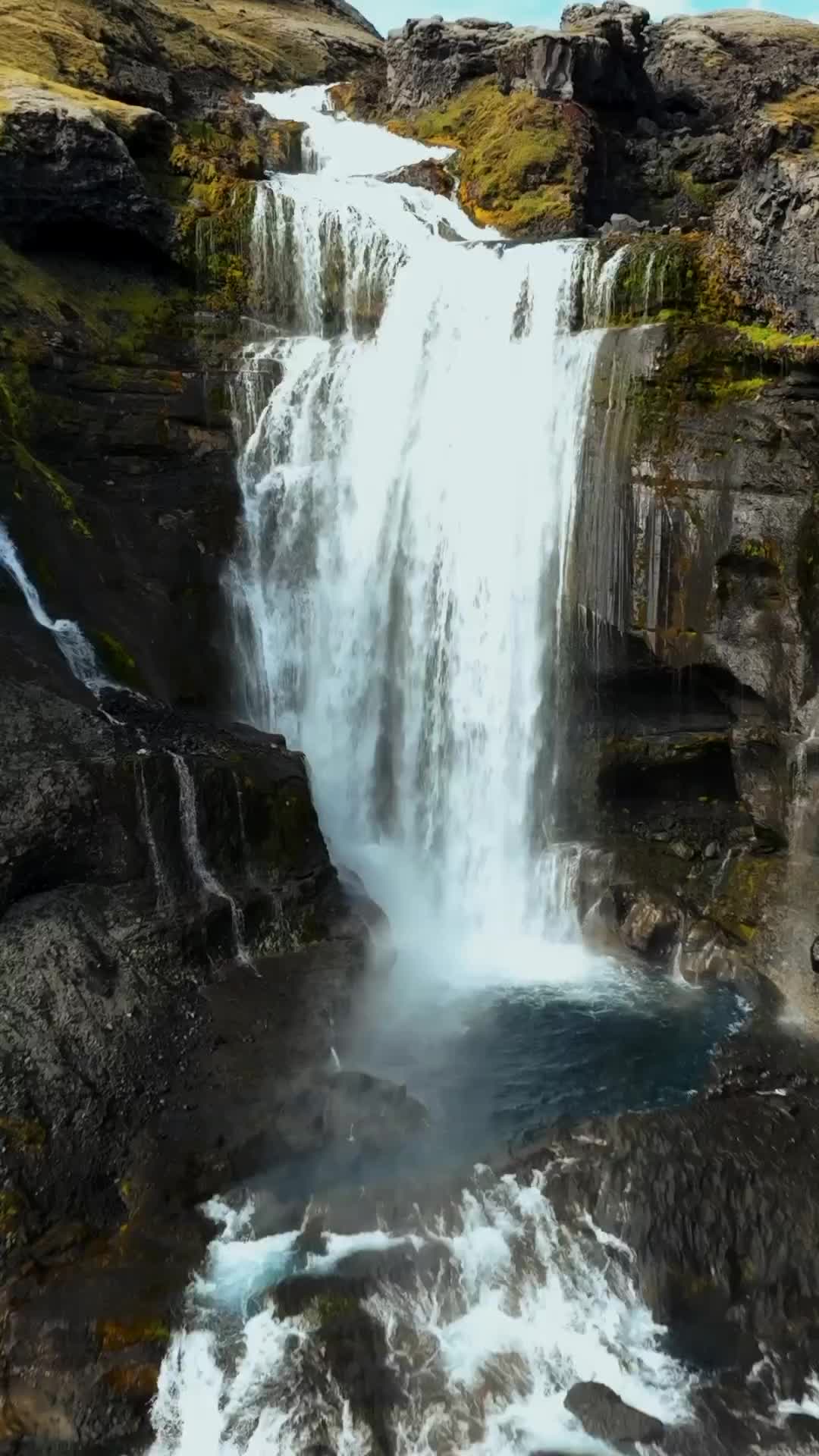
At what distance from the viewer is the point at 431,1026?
12992 millimetres

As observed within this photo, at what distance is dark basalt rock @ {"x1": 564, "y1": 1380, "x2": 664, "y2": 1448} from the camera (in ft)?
24.6

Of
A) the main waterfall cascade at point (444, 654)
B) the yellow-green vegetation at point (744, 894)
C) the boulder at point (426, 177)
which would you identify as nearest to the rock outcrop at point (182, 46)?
the boulder at point (426, 177)

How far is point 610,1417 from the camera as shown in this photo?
7598mm

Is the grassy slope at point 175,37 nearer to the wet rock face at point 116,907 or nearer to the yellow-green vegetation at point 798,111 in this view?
the yellow-green vegetation at point 798,111

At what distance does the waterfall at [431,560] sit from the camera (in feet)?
55.2

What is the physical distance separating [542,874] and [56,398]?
42.1 ft

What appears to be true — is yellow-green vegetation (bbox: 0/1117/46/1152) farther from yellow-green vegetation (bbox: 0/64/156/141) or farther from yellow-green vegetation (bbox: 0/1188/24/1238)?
yellow-green vegetation (bbox: 0/64/156/141)

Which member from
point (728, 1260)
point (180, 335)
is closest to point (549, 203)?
point (180, 335)

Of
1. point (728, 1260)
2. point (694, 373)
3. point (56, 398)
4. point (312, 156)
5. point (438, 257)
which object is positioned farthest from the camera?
point (312, 156)

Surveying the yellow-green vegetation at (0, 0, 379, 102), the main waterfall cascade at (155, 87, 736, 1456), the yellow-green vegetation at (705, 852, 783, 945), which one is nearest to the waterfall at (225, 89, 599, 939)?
the main waterfall cascade at (155, 87, 736, 1456)

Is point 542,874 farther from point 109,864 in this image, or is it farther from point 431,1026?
point 109,864

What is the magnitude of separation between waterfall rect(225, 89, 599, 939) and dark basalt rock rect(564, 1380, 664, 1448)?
A: 28.1ft

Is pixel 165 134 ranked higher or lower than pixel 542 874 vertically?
higher

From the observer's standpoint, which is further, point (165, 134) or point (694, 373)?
point (165, 134)
